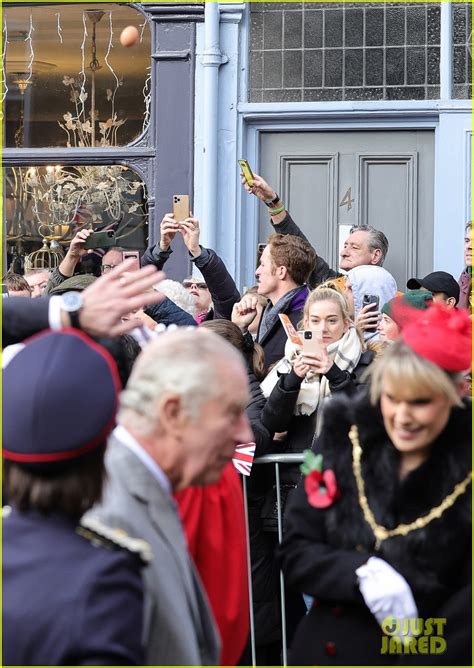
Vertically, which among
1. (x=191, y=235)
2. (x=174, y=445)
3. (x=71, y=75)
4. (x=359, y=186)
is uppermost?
(x=71, y=75)

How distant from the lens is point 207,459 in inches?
106

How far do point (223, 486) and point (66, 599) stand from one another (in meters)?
1.53

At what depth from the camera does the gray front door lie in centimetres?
957

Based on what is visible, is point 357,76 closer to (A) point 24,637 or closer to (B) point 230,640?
(B) point 230,640

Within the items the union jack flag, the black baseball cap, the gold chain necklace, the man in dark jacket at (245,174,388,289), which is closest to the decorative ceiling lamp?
the man in dark jacket at (245,174,388,289)

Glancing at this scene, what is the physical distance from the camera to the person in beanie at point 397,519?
3.48 metres

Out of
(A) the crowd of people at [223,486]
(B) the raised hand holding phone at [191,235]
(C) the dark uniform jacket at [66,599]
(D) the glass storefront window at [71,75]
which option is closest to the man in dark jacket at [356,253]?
(B) the raised hand holding phone at [191,235]

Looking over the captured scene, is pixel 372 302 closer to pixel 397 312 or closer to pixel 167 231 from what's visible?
pixel 167 231

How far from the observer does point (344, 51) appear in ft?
31.7

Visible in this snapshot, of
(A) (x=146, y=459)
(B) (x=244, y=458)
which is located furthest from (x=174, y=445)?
(B) (x=244, y=458)

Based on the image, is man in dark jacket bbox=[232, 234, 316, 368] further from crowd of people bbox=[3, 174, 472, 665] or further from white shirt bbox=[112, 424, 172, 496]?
white shirt bbox=[112, 424, 172, 496]

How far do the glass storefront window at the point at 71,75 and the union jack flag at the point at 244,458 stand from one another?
5.41 metres

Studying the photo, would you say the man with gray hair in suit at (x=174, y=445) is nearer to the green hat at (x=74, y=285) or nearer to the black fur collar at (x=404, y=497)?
the black fur collar at (x=404, y=497)

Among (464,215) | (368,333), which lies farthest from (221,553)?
(464,215)
